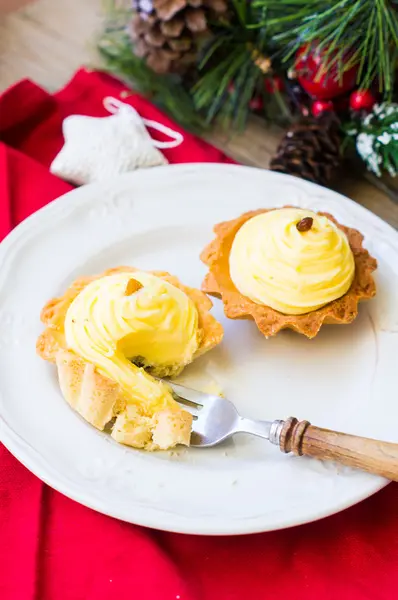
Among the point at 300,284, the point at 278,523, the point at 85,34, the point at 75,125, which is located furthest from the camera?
the point at 85,34

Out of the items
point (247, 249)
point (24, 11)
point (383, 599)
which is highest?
point (247, 249)

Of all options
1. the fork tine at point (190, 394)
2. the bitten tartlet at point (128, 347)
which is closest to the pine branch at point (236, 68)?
the bitten tartlet at point (128, 347)

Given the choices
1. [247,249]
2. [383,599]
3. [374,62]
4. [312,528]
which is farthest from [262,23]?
[383,599]

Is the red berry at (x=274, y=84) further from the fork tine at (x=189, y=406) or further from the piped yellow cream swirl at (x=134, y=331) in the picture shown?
the fork tine at (x=189, y=406)

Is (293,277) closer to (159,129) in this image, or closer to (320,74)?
(320,74)

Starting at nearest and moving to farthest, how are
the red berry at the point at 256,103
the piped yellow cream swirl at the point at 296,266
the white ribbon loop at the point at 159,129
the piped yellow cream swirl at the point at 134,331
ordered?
the piped yellow cream swirl at the point at 134,331 < the piped yellow cream swirl at the point at 296,266 < the white ribbon loop at the point at 159,129 < the red berry at the point at 256,103

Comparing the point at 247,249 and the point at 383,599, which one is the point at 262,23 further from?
the point at 383,599
